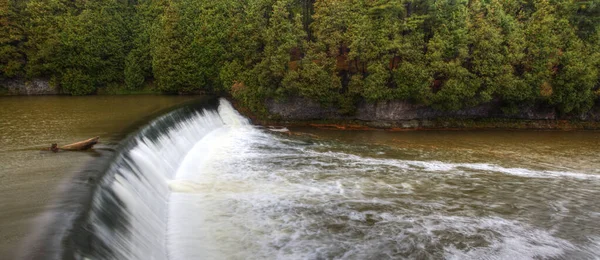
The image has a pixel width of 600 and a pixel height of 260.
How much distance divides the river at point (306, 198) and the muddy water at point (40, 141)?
0.16ft

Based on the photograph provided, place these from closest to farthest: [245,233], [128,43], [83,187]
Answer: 1. [83,187]
2. [245,233]
3. [128,43]

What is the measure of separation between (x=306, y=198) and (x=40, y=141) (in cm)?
783

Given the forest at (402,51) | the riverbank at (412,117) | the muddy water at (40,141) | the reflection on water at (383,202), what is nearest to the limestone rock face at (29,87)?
the forest at (402,51)

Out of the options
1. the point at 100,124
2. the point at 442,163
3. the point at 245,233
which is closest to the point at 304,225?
the point at 245,233

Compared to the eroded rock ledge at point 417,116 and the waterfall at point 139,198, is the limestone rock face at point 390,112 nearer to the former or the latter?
the eroded rock ledge at point 417,116

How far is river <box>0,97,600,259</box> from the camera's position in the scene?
23.1 feet

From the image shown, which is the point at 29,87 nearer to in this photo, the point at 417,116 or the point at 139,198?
the point at 139,198

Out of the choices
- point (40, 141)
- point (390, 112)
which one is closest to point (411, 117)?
point (390, 112)

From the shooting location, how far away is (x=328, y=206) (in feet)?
30.4

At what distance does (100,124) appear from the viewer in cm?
1313

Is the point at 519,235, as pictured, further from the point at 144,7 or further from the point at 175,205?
the point at 144,7

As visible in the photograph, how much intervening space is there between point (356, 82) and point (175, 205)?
41.0 feet

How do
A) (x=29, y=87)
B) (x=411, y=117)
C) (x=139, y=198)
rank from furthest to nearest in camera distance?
(x=29, y=87)
(x=411, y=117)
(x=139, y=198)

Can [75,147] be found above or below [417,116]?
above
